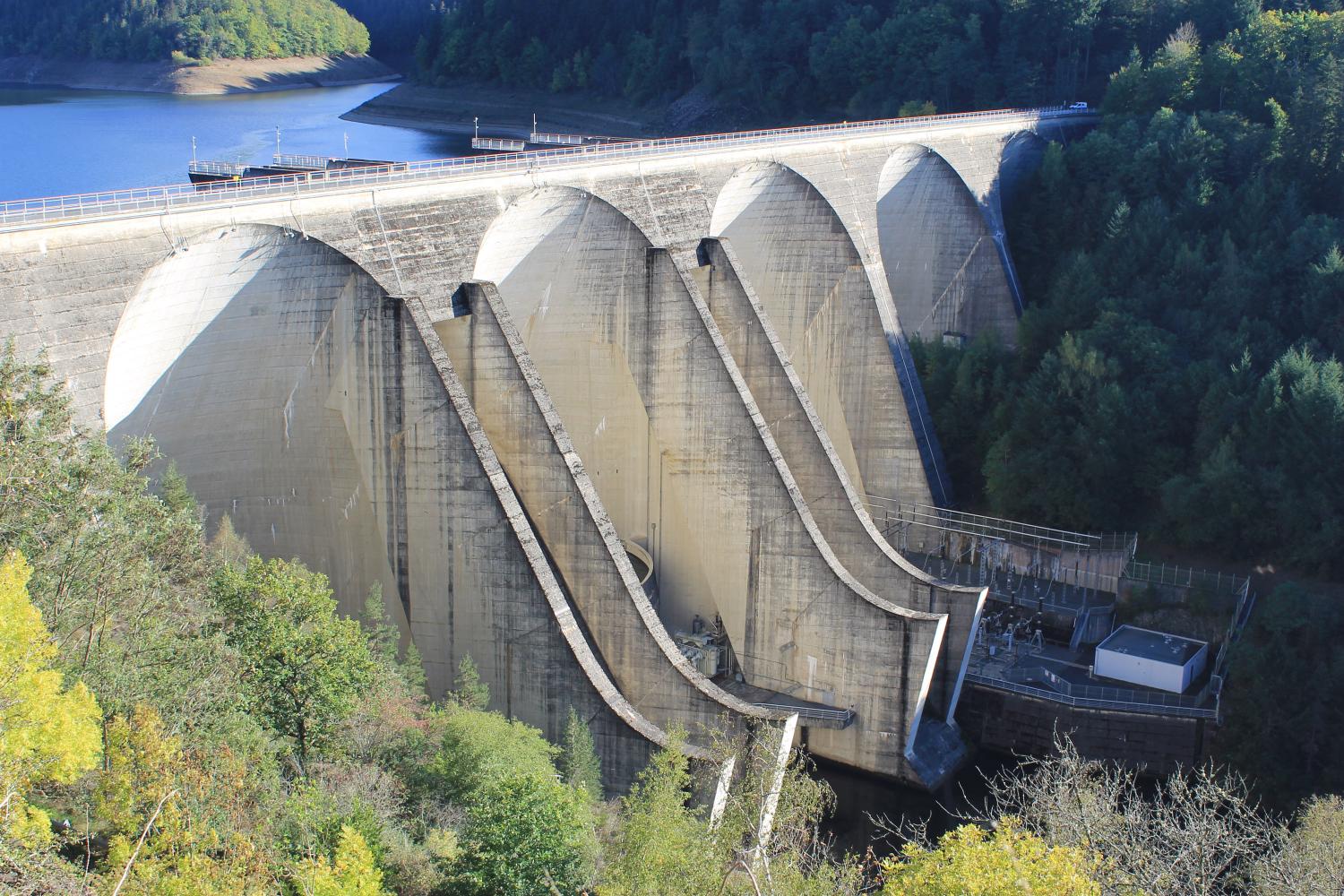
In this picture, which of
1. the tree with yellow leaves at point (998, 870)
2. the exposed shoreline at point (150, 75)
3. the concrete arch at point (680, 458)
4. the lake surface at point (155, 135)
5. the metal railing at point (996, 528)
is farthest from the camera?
the exposed shoreline at point (150, 75)

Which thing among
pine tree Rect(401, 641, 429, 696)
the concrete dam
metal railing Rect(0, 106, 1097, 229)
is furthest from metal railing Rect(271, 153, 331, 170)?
pine tree Rect(401, 641, 429, 696)

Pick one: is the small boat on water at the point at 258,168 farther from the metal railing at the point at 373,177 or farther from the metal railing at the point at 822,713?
the metal railing at the point at 822,713


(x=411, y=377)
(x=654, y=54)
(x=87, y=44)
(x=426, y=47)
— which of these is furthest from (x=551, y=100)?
(x=411, y=377)

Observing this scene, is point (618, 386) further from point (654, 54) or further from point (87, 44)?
point (87, 44)

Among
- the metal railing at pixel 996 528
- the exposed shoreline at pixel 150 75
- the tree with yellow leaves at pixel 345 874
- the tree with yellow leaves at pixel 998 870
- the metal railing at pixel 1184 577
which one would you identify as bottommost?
the metal railing at pixel 1184 577

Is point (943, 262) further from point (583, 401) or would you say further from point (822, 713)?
point (822, 713)

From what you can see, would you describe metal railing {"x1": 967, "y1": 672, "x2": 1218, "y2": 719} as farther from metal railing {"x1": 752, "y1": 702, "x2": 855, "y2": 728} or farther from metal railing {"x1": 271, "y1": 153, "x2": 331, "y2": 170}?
metal railing {"x1": 271, "y1": 153, "x2": 331, "y2": 170}

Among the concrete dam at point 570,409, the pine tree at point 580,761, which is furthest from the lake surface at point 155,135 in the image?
the pine tree at point 580,761
